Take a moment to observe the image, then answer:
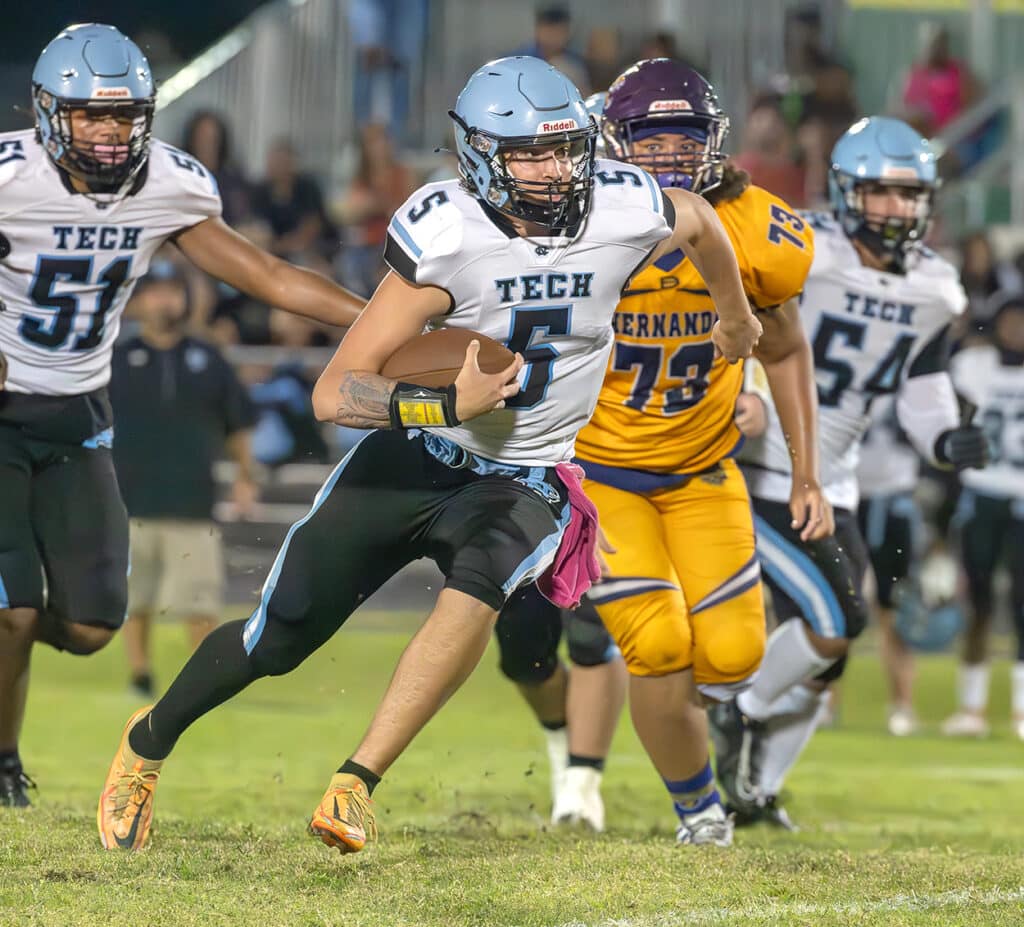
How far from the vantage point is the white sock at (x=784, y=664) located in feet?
19.9

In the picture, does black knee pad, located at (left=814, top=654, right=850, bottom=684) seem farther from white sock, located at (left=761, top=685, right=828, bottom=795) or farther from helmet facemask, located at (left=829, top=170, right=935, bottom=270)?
helmet facemask, located at (left=829, top=170, right=935, bottom=270)

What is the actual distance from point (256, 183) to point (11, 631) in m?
7.81

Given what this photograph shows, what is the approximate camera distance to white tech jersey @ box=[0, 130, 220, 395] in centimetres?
518

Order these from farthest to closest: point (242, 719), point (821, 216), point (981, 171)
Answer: point (981, 171) → point (242, 719) → point (821, 216)

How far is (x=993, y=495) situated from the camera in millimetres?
9688

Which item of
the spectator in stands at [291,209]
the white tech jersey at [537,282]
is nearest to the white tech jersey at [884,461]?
the white tech jersey at [537,282]

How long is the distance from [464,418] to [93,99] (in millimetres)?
1706

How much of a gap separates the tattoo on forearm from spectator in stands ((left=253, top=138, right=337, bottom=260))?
8484 mm

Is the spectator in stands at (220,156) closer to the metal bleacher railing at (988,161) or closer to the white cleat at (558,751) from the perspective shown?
the metal bleacher railing at (988,161)

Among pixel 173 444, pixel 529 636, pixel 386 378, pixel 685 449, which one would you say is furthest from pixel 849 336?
pixel 173 444

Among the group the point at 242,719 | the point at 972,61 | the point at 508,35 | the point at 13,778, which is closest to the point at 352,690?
the point at 242,719

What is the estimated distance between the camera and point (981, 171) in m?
14.2

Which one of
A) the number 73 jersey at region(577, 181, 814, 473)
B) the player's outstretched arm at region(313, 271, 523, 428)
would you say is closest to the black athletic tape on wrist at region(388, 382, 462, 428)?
the player's outstretched arm at region(313, 271, 523, 428)

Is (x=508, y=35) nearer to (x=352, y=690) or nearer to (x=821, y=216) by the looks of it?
(x=352, y=690)
